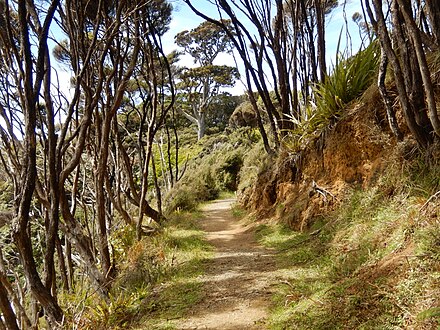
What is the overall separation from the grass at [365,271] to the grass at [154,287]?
1004 millimetres

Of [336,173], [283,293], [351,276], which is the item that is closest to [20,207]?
[283,293]

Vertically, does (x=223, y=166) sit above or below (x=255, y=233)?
above

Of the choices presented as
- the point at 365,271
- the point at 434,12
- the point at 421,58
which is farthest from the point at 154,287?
the point at 434,12

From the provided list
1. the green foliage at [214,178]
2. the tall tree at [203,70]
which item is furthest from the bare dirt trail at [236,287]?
the tall tree at [203,70]

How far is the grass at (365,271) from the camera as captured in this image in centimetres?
208

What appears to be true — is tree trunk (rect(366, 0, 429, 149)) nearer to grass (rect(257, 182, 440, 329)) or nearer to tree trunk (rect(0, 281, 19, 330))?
grass (rect(257, 182, 440, 329))

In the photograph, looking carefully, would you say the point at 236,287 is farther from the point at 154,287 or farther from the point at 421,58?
the point at 421,58

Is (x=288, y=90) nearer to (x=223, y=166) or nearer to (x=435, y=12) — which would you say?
(x=435, y=12)

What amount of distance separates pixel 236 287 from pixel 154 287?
1008mm

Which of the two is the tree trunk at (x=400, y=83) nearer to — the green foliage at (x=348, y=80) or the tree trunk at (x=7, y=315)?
A: the green foliage at (x=348, y=80)

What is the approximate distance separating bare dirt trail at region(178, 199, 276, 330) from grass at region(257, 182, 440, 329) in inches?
6.6

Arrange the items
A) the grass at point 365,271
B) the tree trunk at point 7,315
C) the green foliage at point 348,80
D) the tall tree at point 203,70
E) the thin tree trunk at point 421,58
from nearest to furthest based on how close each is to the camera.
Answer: the grass at point 365,271
the thin tree trunk at point 421,58
the tree trunk at point 7,315
the green foliage at point 348,80
the tall tree at point 203,70

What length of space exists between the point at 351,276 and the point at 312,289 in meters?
0.37

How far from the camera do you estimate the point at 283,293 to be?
327 cm
